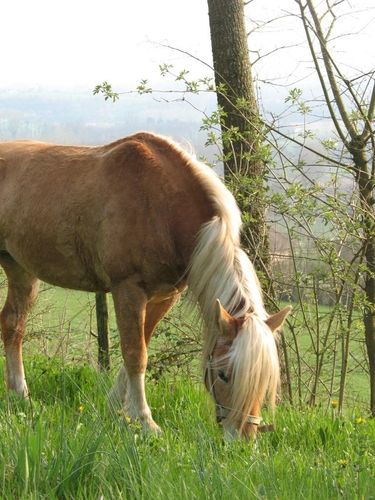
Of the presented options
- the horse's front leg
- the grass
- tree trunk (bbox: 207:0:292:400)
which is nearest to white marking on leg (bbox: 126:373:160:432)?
the horse's front leg

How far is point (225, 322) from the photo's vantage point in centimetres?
467

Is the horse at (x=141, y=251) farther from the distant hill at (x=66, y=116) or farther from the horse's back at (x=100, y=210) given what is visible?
the distant hill at (x=66, y=116)

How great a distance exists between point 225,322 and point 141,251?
951 millimetres

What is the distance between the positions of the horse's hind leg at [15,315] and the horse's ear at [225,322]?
7.05 ft

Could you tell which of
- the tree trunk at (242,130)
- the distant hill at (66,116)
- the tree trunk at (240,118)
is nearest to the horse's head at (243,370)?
the tree trunk at (242,130)

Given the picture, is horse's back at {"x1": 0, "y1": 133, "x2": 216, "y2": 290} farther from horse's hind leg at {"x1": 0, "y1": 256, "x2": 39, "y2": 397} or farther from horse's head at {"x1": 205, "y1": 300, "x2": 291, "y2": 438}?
horse's head at {"x1": 205, "y1": 300, "x2": 291, "y2": 438}

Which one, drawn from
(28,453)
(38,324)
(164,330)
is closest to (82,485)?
(28,453)

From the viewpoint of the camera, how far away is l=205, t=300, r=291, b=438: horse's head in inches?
176

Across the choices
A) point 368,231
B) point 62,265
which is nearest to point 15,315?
point 62,265

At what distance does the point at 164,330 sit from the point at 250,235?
134 centimetres

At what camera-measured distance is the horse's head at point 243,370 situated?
14.7ft

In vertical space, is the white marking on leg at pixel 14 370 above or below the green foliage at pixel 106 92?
below

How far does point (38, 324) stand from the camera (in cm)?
1134

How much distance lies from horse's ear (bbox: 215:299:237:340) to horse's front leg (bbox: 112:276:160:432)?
84 centimetres
